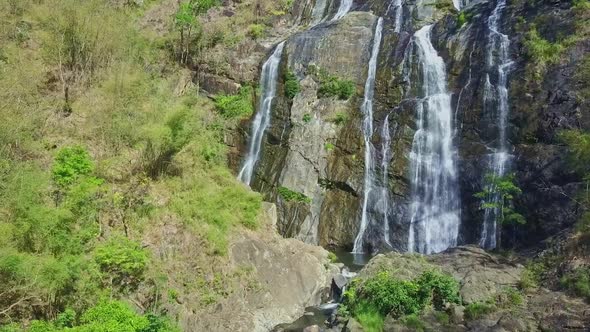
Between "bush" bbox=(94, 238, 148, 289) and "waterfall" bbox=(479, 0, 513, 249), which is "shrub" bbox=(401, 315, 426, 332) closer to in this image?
"bush" bbox=(94, 238, 148, 289)

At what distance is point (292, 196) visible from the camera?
2227cm

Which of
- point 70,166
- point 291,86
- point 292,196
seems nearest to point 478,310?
point 292,196

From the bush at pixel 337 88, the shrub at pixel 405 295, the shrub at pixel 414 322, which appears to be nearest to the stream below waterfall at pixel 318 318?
the shrub at pixel 405 295

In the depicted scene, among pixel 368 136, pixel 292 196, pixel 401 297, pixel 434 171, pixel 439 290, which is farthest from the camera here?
pixel 368 136

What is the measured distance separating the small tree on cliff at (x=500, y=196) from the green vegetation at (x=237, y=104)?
13.3 m

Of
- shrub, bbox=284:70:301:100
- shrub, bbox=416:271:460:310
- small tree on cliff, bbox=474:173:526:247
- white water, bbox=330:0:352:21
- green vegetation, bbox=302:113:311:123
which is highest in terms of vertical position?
white water, bbox=330:0:352:21

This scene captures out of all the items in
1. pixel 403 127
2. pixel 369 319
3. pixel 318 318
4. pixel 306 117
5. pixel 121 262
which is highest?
pixel 306 117

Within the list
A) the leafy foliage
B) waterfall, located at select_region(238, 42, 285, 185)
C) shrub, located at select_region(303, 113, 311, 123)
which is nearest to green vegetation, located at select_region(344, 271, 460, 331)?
the leafy foliage

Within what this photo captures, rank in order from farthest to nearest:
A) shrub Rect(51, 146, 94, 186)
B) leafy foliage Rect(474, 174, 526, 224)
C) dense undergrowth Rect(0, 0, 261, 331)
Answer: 1. leafy foliage Rect(474, 174, 526, 224)
2. shrub Rect(51, 146, 94, 186)
3. dense undergrowth Rect(0, 0, 261, 331)

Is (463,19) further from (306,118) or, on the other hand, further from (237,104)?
(237,104)

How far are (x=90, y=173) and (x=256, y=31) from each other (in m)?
20.0

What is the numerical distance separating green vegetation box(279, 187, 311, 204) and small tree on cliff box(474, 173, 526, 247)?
7.76m

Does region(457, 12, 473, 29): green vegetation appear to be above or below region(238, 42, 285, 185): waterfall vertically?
above

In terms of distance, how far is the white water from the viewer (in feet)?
104
